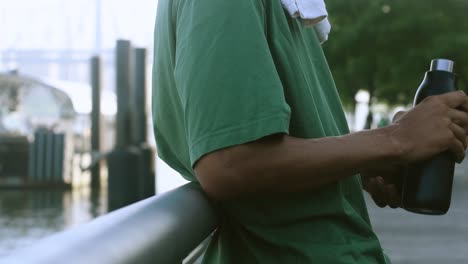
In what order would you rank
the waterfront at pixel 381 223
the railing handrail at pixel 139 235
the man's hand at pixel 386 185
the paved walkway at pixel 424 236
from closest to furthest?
the railing handrail at pixel 139 235 < the man's hand at pixel 386 185 < the paved walkway at pixel 424 236 < the waterfront at pixel 381 223

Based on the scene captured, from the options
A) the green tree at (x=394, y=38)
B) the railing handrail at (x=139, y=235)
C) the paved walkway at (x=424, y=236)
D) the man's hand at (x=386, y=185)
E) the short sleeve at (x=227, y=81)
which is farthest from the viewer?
the green tree at (x=394, y=38)

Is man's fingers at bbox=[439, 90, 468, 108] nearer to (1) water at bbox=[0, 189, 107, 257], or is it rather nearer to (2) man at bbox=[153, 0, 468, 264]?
(2) man at bbox=[153, 0, 468, 264]

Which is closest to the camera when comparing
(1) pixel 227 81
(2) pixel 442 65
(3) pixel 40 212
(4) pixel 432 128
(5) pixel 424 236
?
(1) pixel 227 81

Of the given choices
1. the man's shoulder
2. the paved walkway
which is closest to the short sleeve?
the man's shoulder

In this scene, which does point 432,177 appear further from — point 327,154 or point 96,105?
point 96,105

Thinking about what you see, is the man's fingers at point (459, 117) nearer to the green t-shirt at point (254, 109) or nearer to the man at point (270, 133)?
the man at point (270, 133)

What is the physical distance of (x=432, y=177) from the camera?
4.82 ft

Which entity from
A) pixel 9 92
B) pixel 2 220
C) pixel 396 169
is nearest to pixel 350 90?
pixel 9 92

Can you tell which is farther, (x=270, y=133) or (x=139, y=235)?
(x=270, y=133)

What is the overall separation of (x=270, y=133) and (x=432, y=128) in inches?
12.4

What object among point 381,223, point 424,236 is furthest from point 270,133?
point 381,223

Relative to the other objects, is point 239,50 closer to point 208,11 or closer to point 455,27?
point 208,11

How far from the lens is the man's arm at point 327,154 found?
1272 mm

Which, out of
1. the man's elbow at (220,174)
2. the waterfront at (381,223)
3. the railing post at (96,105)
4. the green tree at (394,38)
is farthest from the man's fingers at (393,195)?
the green tree at (394,38)
